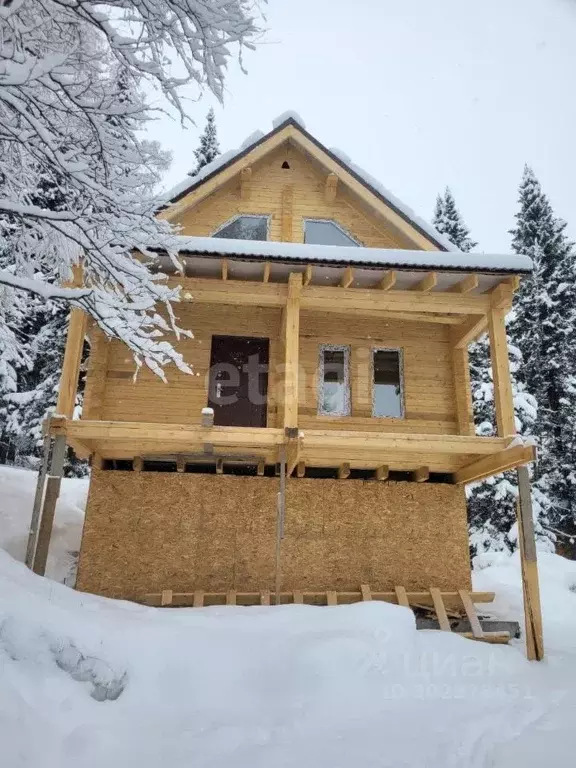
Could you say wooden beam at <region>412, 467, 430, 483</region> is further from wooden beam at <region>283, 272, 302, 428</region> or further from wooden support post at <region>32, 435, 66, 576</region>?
wooden support post at <region>32, 435, 66, 576</region>

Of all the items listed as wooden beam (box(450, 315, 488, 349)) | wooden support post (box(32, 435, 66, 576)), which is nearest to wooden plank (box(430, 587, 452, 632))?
wooden beam (box(450, 315, 488, 349))

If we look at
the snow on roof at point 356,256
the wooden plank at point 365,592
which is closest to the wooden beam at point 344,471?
the wooden plank at point 365,592

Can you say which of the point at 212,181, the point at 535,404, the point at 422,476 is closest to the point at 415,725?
the point at 422,476

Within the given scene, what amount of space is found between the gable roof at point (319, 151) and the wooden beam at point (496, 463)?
4915mm

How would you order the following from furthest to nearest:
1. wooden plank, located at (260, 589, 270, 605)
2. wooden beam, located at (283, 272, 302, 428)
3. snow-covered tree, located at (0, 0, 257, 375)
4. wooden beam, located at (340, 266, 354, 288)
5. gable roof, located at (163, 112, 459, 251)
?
1. gable roof, located at (163, 112, 459, 251)
2. wooden plank, located at (260, 589, 270, 605)
3. wooden beam, located at (340, 266, 354, 288)
4. wooden beam, located at (283, 272, 302, 428)
5. snow-covered tree, located at (0, 0, 257, 375)

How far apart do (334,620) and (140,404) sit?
20.8ft

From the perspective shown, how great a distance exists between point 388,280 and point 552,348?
1592 centimetres

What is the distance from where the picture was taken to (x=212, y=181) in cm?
1311

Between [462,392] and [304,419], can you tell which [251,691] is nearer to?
[304,419]

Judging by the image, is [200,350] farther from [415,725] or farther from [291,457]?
[415,725]

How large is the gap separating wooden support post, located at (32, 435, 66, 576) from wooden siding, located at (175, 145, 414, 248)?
6.36m

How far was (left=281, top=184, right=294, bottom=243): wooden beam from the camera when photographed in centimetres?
1343

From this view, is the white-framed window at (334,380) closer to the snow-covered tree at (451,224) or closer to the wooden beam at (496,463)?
the wooden beam at (496,463)

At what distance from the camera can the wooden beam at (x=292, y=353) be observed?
999cm
